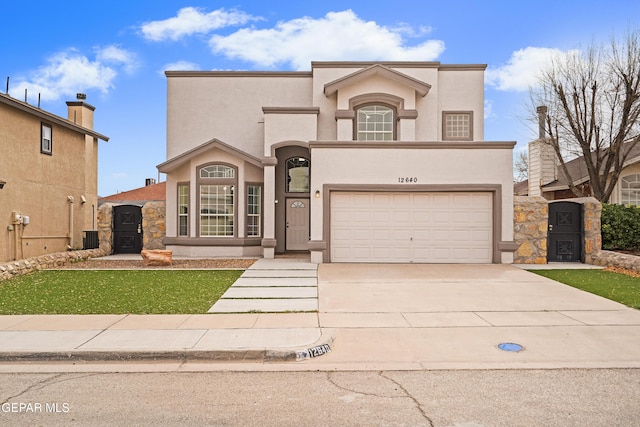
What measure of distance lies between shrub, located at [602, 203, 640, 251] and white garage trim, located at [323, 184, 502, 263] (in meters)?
4.18

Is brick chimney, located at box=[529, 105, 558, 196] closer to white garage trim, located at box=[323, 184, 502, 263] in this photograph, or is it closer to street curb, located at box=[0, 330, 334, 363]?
white garage trim, located at box=[323, 184, 502, 263]

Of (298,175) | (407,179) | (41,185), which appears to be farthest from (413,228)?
(41,185)

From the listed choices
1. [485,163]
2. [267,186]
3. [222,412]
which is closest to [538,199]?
[485,163]

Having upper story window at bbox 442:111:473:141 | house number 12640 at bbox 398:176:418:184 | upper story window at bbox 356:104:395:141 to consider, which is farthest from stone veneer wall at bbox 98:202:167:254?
upper story window at bbox 442:111:473:141

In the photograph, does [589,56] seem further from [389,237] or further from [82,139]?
[82,139]

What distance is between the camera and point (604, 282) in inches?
460

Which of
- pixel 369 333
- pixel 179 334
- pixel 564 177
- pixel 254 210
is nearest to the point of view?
pixel 179 334

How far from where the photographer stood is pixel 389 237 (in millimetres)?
15664

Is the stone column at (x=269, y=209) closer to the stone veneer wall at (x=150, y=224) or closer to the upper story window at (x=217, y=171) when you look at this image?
the upper story window at (x=217, y=171)

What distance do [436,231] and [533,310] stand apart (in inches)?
280

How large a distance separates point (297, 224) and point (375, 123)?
208 inches

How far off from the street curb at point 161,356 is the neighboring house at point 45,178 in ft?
39.5

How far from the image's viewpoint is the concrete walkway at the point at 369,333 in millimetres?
5988

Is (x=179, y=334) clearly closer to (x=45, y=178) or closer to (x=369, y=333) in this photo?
(x=369, y=333)
